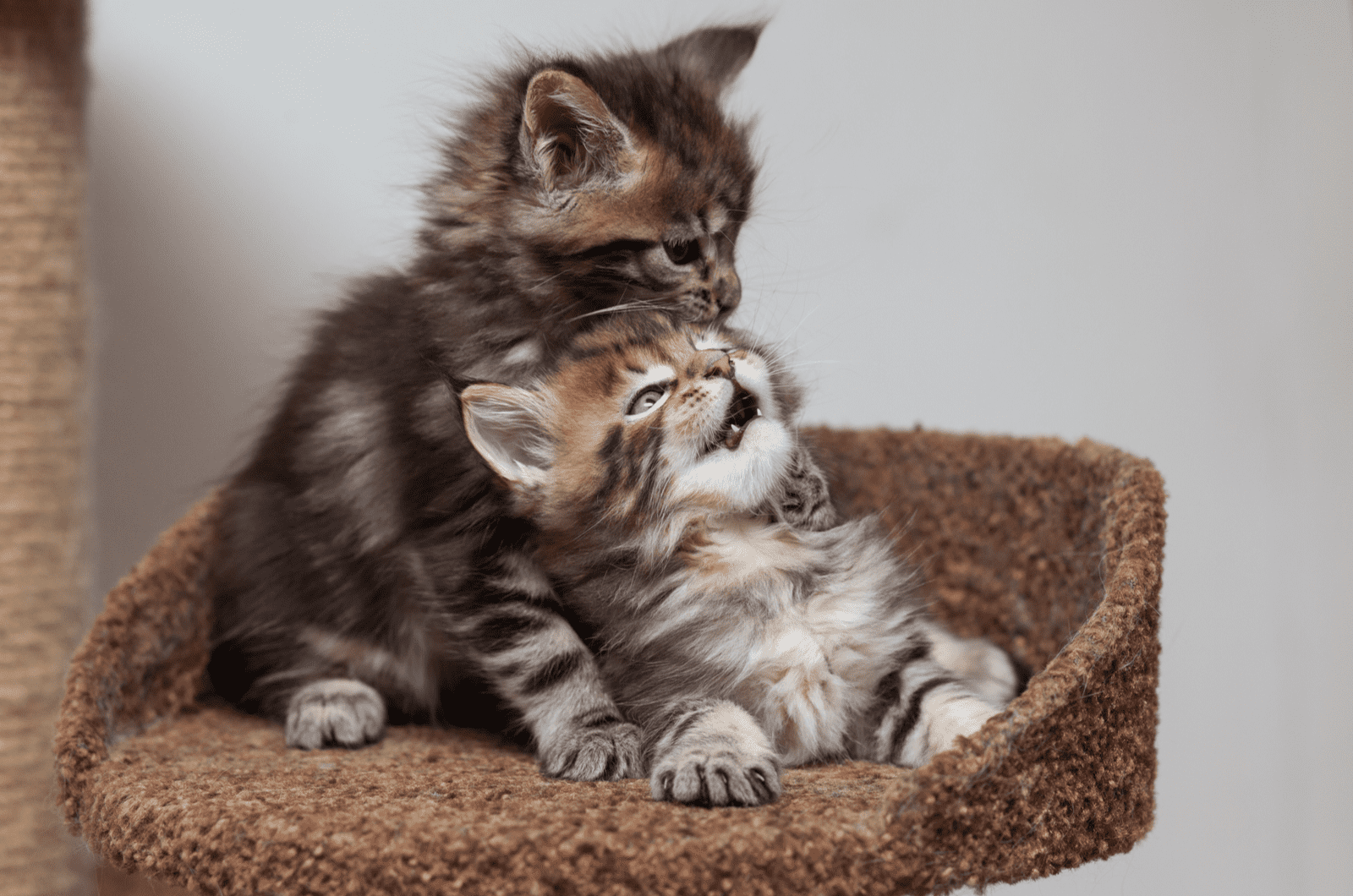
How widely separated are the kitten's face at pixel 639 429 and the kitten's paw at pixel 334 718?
1.21 feet

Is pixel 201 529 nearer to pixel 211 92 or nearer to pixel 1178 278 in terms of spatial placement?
pixel 211 92

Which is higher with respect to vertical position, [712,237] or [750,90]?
[750,90]

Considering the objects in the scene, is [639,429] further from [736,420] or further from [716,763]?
[716,763]

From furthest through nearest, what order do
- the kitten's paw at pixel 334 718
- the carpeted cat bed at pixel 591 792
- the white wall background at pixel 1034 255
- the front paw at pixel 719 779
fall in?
the white wall background at pixel 1034 255 < the kitten's paw at pixel 334 718 < the front paw at pixel 719 779 < the carpeted cat bed at pixel 591 792

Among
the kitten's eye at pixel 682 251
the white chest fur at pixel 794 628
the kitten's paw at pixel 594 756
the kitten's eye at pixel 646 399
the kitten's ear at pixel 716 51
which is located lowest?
the kitten's paw at pixel 594 756

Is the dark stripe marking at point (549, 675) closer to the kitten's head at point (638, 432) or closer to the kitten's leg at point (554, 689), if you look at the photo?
the kitten's leg at point (554, 689)

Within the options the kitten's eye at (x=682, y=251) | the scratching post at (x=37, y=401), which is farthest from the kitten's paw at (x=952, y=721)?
the scratching post at (x=37, y=401)

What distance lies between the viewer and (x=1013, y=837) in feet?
3.01

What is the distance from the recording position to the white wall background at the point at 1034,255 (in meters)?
2.14

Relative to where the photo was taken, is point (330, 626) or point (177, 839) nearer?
point (177, 839)

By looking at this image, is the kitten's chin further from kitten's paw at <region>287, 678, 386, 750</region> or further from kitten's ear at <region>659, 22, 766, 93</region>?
kitten's ear at <region>659, 22, 766, 93</region>

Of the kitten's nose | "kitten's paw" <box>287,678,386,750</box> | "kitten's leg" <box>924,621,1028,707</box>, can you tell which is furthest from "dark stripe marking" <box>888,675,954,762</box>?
"kitten's paw" <box>287,678,386,750</box>

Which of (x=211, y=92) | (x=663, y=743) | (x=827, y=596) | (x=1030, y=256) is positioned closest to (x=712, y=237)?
(x=827, y=596)

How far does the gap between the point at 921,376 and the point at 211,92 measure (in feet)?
5.06
